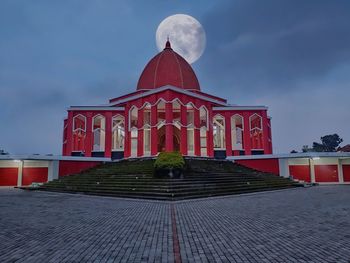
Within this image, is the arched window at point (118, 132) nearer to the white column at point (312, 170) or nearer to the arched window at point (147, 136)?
the arched window at point (147, 136)

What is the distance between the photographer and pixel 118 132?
30.2 meters

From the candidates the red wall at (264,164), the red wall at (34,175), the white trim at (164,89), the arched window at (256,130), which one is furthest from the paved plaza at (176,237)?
the arched window at (256,130)

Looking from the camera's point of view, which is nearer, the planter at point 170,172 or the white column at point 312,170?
the planter at point 170,172

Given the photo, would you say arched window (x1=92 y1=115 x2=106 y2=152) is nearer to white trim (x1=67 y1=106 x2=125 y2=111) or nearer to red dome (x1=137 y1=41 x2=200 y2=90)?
white trim (x1=67 y1=106 x2=125 y2=111)

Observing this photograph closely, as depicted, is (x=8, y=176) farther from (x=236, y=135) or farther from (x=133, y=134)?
(x=236, y=135)

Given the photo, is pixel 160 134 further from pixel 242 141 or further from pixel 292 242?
pixel 292 242

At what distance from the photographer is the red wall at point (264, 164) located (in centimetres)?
2514

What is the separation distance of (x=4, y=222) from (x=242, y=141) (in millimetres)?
27279

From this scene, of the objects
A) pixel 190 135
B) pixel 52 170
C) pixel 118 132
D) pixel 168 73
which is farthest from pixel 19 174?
pixel 168 73

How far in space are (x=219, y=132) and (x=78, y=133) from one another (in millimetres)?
17427

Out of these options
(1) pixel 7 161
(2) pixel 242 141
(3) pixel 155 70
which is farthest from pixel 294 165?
(1) pixel 7 161

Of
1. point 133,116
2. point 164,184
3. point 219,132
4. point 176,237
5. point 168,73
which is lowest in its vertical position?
point 176,237

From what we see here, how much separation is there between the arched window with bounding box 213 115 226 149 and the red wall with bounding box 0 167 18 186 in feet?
68.9

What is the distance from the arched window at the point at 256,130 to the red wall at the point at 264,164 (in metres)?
5.35
